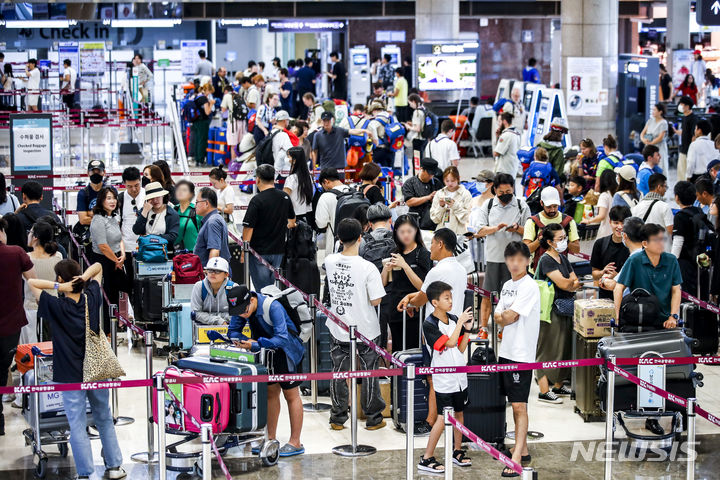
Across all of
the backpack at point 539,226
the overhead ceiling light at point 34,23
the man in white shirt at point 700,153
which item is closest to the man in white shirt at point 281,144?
the man in white shirt at point 700,153

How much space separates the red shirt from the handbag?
1237mm

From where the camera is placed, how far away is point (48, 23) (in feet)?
108

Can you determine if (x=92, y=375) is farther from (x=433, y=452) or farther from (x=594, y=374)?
(x=594, y=374)

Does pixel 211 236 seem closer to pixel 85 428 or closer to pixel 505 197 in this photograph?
pixel 505 197

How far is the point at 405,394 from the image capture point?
876 cm

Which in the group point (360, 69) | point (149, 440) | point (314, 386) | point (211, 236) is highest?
point (360, 69)

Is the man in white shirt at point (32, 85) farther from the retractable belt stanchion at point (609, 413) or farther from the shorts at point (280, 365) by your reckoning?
the retractable belt stanchion at point (609, 413)

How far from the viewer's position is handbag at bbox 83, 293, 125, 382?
25.4 ft

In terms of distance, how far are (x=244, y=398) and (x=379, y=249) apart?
2.16 meters

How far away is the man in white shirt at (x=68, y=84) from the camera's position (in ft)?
100

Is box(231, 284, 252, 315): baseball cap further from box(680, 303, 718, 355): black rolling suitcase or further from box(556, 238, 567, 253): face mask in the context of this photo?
box(680, 303, 718, 355): black rolling suitcase

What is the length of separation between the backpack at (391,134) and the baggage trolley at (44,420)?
987 centimetres

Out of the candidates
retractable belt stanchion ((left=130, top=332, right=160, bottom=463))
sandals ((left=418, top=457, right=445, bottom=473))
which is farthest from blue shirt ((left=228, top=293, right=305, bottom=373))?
sandals ((left=418, top=457, right=445, bottom=473))

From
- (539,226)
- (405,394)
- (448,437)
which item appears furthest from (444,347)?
(539,226)
